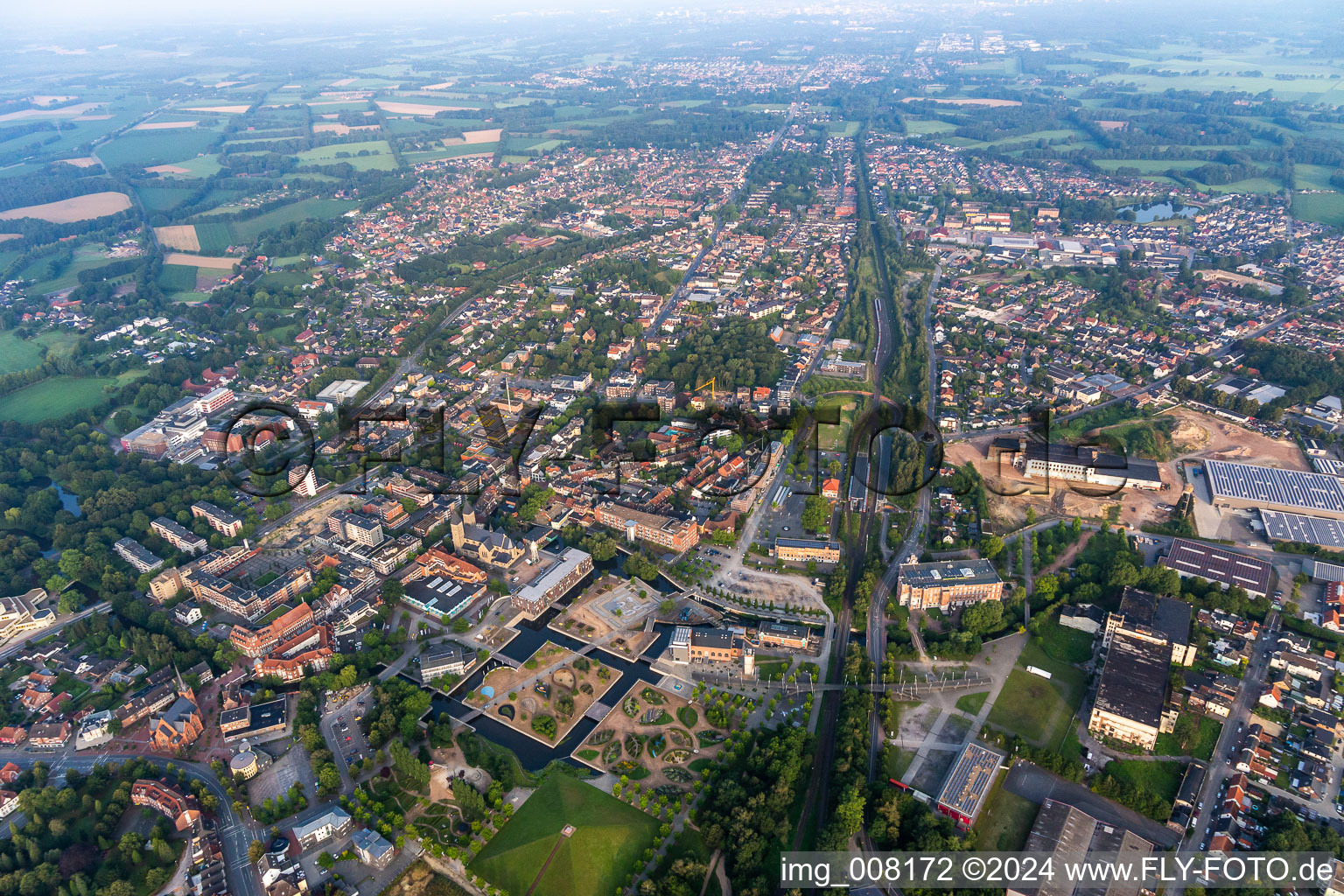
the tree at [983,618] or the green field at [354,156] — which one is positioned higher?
the green field at [354,156]

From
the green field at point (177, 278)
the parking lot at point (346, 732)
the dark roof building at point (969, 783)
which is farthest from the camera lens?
the green field at point (177, 278)

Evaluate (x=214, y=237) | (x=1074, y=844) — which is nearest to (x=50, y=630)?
(x=1074, y=844)

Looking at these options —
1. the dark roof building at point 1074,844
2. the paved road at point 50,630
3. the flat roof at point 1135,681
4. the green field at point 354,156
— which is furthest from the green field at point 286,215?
the dark roof building at point 1074,844

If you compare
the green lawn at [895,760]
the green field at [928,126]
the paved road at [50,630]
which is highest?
the green field at [928,126]

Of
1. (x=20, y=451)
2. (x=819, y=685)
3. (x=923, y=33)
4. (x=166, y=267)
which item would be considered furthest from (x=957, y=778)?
(x=923, y=33)

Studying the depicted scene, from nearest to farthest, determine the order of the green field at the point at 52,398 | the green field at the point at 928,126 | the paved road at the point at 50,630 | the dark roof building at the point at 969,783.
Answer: the dark roof building at the point at 969,783, the paved road at the point at 50,630, the green field at the point at 52,398, the green field at the point at 928,126

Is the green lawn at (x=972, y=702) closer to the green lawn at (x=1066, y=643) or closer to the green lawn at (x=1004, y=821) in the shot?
the green lawn at (x=1004, y=821)

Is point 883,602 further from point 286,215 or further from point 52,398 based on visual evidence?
point 286,215
